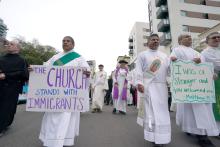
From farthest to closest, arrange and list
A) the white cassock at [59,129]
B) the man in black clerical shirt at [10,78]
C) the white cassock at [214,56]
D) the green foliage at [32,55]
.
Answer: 1. the green foliage at [32,55]
2. the man in black clerical shirt at [10,78]
3. the white cassock at [214,56]
4. the white cassock at [59,129]

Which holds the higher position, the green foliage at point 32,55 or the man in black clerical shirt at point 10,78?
the green foliage at point 32,55

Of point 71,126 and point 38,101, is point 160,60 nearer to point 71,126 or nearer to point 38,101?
point 71,126

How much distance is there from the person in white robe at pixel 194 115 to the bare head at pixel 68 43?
1.84 metres

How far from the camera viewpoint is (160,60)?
14.8 ft

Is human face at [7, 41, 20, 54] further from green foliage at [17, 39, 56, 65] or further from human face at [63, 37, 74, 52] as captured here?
green foliage at [17, 39, 56, 65]

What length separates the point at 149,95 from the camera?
169 inches

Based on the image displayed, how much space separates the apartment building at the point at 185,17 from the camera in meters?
37.1

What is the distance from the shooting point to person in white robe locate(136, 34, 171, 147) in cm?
409

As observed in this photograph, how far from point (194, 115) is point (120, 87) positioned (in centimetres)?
542

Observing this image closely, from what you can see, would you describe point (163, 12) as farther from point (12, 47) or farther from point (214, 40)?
point (12, 47)

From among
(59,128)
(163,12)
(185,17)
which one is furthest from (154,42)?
(163,12)

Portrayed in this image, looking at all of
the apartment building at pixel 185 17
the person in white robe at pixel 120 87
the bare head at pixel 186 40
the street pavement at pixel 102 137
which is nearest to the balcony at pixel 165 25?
the apartment building at pixel 185 17

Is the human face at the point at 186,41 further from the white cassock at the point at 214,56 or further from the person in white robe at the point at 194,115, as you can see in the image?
the white cassock at the point at 214,56

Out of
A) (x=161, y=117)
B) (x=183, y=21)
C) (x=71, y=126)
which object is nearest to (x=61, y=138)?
(x=71, y=126)
